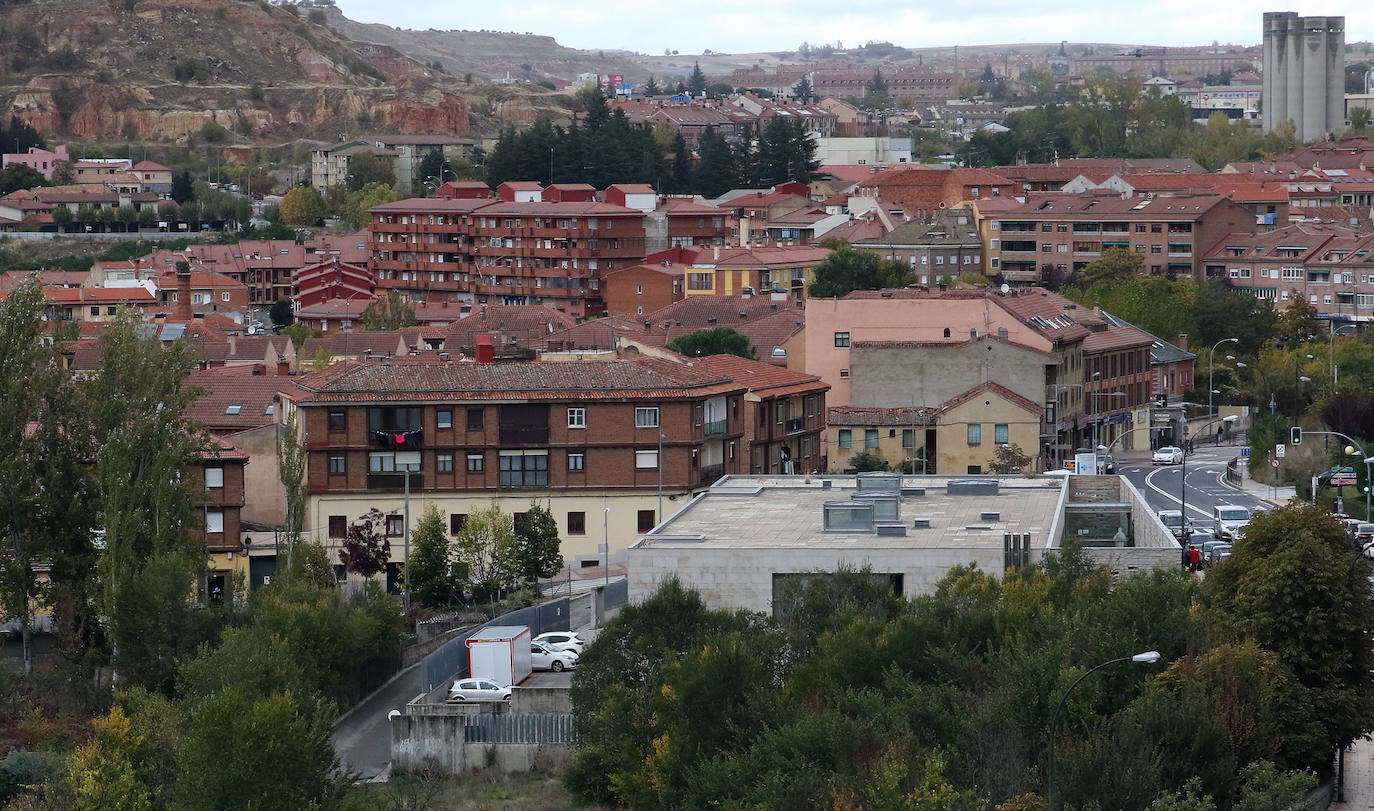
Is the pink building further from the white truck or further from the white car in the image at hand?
the white truck

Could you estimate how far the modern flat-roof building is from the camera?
34719 mm

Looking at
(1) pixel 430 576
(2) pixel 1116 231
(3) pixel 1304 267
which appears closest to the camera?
(1) pixel 430 576

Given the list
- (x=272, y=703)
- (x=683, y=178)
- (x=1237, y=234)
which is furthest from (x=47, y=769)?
(x=683, y=178)

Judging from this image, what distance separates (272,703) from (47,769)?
3893 millimetres

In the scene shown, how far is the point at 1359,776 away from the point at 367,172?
12288cm

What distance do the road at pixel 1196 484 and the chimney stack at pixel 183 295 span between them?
40.7 metres

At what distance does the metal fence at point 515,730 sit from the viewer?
32.7 m

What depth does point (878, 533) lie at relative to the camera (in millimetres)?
36406

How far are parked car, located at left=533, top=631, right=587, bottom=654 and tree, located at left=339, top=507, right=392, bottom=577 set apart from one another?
29.7 feet

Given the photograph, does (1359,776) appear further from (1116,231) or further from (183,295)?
(1116,231)

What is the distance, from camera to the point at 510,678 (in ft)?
114

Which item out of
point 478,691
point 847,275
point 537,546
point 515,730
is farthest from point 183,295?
point 515,730

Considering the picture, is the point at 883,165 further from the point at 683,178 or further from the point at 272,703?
the point at 272,703

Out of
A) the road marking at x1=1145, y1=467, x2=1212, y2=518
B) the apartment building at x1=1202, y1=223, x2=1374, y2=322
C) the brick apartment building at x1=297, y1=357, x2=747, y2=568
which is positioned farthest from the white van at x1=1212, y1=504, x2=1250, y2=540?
the apartment building at x1=1202, y1=223, x2=1374, y2=322
